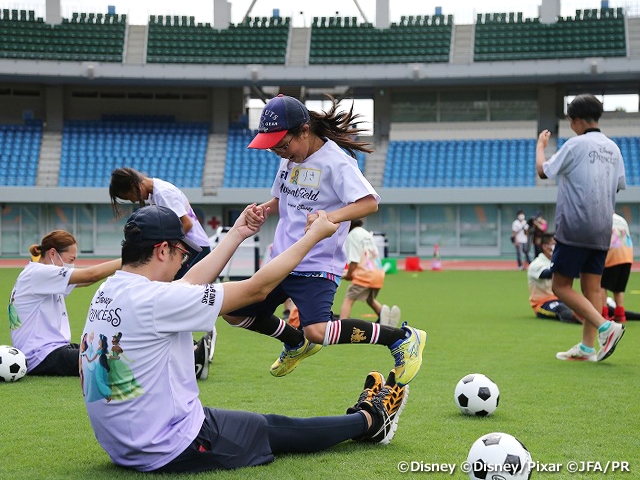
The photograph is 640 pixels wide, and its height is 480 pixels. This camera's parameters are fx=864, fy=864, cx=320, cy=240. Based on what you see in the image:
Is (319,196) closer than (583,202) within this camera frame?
Yes

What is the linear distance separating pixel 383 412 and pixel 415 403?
1322 mm

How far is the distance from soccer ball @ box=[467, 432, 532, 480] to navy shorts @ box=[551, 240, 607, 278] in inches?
165

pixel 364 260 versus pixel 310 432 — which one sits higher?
pixel 310 432

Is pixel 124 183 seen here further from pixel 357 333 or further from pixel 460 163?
pixel 460 163

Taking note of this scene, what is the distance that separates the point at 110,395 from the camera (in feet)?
12.9

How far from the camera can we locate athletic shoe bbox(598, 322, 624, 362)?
7426 millimetres

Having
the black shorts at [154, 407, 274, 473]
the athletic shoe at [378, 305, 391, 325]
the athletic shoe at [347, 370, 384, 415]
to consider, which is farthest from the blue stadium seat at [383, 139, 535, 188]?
the black shorts at [154, 407, 274, 473]

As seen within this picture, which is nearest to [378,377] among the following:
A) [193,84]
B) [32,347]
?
[32,347]

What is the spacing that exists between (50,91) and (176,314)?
36.7 m

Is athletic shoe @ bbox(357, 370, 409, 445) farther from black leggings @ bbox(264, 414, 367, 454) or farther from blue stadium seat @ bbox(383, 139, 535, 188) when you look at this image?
blue stadium seat @ bbox(383, 139, 535, 188)


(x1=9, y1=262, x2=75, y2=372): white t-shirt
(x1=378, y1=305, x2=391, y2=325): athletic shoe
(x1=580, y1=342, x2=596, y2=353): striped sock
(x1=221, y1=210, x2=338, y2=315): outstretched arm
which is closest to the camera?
(x1=221, y1=210, x2=338, y2=315): outstretched arm

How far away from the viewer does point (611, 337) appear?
746 cm

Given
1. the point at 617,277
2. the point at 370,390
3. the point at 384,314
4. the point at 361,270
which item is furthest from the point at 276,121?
the point at 617,277

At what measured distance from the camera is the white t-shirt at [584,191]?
7.71m
